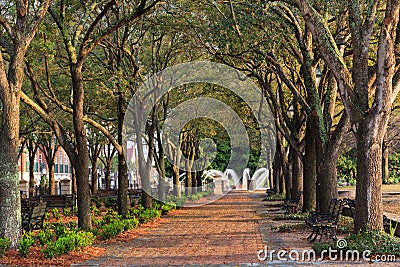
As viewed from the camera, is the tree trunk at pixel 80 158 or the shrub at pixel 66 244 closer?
the shrub at pixel 66 244

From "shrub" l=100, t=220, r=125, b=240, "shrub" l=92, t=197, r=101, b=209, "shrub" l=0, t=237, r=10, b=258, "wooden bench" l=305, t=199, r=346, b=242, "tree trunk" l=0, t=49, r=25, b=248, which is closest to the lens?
"shrub" l=0, t=237, r=10, b=258

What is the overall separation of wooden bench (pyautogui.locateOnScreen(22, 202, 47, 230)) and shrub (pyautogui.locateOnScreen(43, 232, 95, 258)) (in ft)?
13.1

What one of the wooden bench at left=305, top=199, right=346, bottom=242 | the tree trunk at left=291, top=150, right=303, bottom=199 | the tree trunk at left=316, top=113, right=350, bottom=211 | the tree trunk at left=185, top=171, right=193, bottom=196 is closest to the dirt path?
the wooden bench at left=305, top=199, right=346, bottom=242

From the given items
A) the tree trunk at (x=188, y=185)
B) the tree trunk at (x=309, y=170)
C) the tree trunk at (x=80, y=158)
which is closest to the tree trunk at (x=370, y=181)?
the tree trunk at (x=80, y=158)

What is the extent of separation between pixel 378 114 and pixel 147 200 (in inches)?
580

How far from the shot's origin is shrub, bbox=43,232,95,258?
11.8 m

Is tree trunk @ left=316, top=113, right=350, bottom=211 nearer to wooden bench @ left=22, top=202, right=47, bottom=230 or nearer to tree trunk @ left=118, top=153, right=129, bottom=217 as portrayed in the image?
tree trunk @ left=118, top=153, right=129, bottom=217

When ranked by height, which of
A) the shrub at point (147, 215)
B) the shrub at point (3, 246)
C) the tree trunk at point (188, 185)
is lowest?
the shrub at point (147, 215)

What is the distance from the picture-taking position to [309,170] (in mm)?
21188

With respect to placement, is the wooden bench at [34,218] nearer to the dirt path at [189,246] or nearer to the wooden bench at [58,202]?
the dirt path at [189,246]

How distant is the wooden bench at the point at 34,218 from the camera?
17139 mm

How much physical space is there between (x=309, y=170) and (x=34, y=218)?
9.46m

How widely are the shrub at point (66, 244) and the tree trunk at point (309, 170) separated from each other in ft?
32.5

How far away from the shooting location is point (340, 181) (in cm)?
6094
